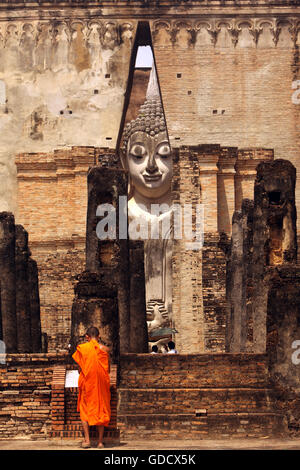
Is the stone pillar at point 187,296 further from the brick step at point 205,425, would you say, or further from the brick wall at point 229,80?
the brick step at point 205,425

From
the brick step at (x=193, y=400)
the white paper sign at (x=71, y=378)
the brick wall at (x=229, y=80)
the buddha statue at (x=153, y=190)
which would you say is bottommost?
the brick step at (x=193, y=400)

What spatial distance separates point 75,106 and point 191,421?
1314 cm

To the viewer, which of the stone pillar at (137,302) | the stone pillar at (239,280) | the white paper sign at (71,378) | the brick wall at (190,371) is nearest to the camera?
the white paper sign at (71,378)

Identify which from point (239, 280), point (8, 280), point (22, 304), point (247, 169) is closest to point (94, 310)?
point (8, 280)

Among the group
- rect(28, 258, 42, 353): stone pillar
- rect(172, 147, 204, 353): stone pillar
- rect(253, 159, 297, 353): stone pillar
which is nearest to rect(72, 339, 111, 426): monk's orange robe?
rect(253, 159, 297, 353): stone pillar

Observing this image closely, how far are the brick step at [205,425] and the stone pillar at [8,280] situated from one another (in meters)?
5.72

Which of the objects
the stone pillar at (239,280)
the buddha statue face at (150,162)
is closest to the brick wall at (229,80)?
the buddha statue face at (150,162)

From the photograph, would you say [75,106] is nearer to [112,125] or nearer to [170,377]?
[112,125]

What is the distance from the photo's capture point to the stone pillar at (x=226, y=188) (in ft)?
81.2

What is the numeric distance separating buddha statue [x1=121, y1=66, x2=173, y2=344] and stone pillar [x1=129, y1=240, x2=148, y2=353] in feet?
14.8

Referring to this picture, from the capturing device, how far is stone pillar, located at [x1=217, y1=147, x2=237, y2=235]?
24.8 meters

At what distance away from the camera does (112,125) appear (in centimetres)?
2523
